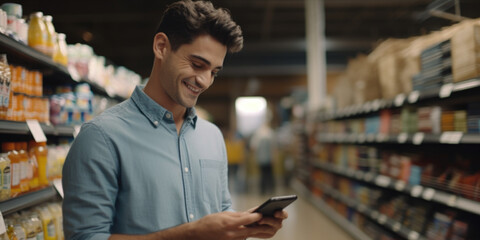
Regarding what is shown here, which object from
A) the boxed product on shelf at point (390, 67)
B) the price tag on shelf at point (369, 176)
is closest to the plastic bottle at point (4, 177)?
the boxed product on shelf at point (390, 67)

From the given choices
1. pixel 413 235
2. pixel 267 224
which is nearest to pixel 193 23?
pixel 267 224

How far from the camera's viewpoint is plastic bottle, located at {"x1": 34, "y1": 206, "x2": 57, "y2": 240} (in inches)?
93.5

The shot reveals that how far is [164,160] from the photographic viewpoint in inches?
51.1

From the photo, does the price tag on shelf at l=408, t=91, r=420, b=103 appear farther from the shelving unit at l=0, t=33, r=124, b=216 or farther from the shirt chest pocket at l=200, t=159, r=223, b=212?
the shelving unit at l=0, t=33, r=124, b=216

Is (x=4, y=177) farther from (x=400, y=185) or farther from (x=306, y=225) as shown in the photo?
(x=306, y=225)

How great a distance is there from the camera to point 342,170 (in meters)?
6.05

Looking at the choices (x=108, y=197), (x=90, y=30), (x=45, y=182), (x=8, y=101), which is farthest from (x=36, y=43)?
(x=90, y=30)

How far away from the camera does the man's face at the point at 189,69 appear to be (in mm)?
1317

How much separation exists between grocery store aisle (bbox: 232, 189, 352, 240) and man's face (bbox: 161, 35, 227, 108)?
4371 millimetres

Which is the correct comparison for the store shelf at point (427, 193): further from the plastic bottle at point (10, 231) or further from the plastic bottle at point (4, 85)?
the plastic bottle at point (4, 85)

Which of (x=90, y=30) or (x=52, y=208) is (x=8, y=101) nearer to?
(x=52, y=208)

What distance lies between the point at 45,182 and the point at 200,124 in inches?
59.5

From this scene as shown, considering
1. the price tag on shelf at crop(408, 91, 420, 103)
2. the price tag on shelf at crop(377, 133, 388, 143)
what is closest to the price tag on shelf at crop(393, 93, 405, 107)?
the price tag on shelf at crop(408, 91, 420, 103)

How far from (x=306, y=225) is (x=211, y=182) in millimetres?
5048
